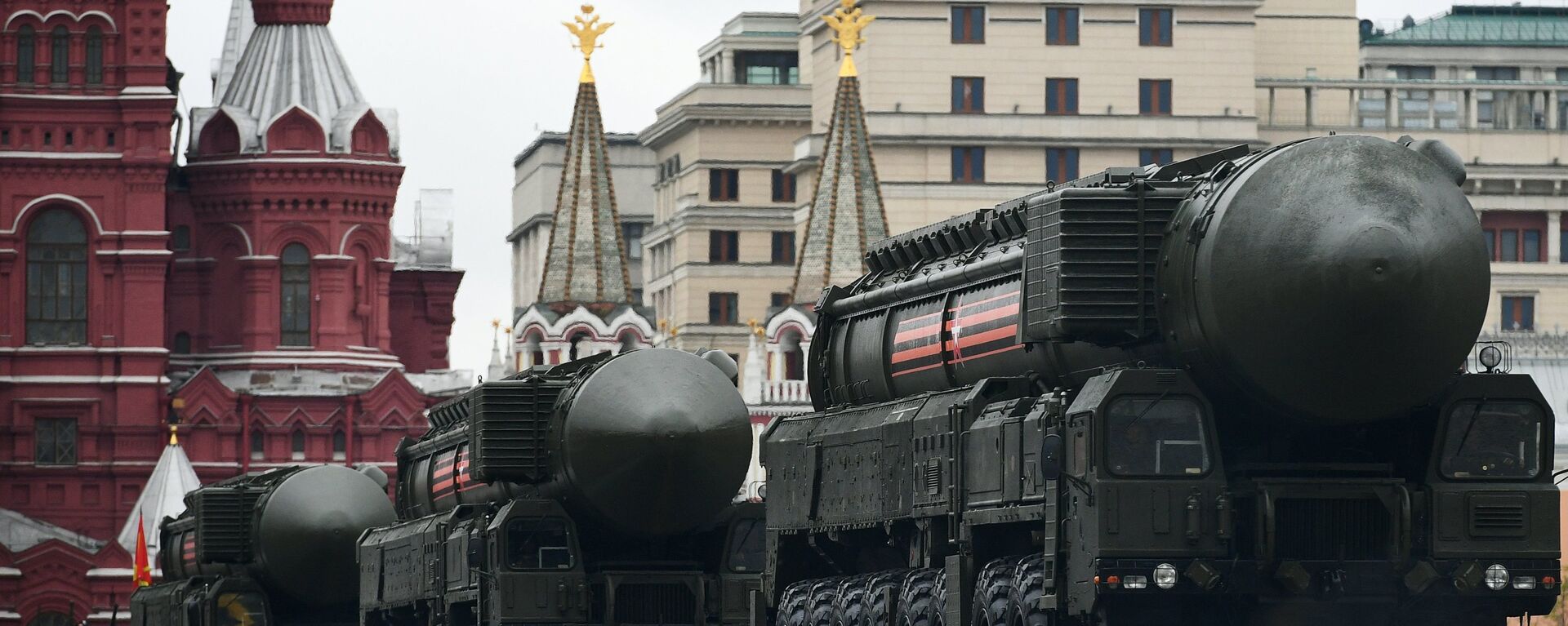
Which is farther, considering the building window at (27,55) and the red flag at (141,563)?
the building window at (27,55)

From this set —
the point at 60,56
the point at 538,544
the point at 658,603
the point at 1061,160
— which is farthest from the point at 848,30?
the point at 538,544

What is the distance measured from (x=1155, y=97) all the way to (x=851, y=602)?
326 feet

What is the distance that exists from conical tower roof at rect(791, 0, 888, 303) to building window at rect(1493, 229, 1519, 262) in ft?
123

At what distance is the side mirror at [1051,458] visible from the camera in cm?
2244

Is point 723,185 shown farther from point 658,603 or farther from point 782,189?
point 658,603

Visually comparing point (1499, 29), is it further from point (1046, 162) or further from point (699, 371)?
point (699, 371)

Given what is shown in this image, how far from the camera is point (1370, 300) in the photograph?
21.3 meters

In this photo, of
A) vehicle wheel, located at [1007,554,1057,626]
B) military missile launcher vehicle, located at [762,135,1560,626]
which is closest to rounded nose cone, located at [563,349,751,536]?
military missile launcher vehicle, located at [762,135,1560,626]

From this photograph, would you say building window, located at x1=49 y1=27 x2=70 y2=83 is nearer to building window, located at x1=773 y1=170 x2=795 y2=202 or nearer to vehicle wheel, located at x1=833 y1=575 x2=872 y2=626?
building window, located at x1=773 y1=170 x2=795 y2=202

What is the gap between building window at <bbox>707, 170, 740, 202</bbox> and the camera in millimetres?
152375

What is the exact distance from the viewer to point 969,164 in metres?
127

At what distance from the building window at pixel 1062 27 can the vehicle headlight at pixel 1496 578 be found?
105 metres

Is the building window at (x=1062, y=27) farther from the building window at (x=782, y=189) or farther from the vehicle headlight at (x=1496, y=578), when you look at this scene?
the vehicle headlight at (x=1496, y=578)

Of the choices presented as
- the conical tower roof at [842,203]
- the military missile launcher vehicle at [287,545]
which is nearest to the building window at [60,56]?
the conical tower roof at [842,203]
